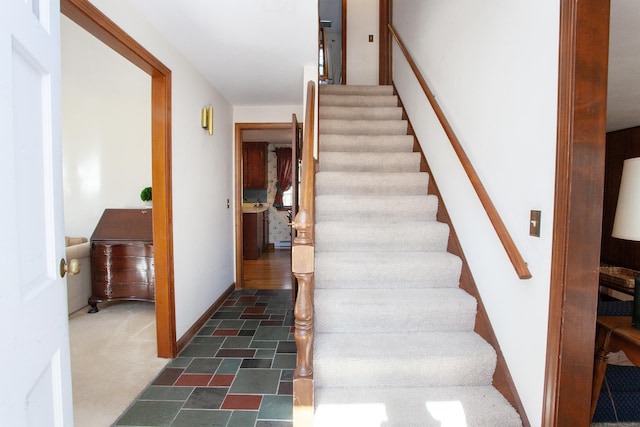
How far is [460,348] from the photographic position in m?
1.79

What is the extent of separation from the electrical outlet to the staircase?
688 mm

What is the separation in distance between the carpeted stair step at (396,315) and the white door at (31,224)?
1.30 m

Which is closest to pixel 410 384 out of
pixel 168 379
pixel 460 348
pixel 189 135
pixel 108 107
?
pixel 460 348

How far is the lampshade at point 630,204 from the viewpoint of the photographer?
1331mm

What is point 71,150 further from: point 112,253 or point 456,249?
point 456,249

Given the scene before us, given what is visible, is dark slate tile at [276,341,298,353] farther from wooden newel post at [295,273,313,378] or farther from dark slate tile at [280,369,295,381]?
wooden newel post at [295,273,313,378]

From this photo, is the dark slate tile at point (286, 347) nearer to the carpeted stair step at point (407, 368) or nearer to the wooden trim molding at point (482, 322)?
the carpeted stair step at point (407, 368)

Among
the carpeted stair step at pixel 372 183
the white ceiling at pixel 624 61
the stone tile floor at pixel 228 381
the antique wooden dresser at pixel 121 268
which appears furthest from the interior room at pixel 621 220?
the antique wooden dresser at pixel 121 268

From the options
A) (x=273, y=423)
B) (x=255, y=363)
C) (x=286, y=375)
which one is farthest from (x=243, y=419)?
(x=255, y=363)

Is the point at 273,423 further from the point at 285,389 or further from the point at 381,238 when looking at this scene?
the point at 381,238

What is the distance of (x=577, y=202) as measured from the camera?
1269 mm

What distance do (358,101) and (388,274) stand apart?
243cm

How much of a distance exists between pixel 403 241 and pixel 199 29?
2026 mm

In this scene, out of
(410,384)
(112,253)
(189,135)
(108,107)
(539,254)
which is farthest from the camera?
(108,107)
